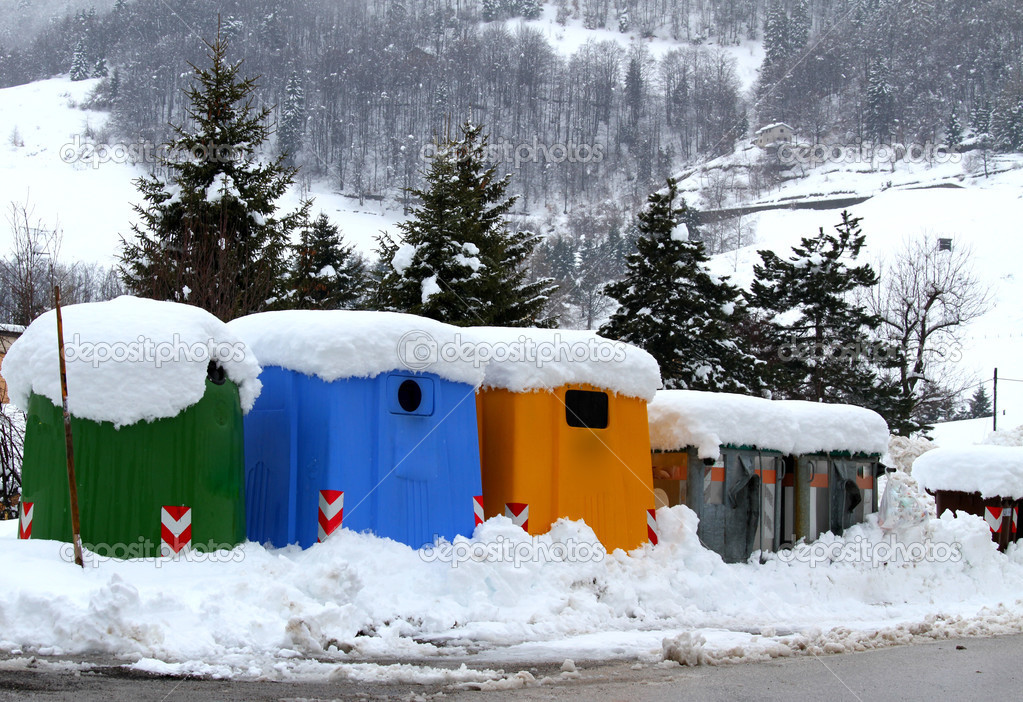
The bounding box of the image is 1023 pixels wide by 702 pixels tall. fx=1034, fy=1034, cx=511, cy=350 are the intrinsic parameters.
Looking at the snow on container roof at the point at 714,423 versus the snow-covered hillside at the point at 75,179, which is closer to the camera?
the snow on container roof at the point at 714,423

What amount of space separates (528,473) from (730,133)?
18763 centimetres

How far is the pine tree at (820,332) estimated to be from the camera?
35.6 m

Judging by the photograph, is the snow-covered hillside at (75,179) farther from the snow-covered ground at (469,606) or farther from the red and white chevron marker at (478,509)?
the red and white chevron marker at (478,509)

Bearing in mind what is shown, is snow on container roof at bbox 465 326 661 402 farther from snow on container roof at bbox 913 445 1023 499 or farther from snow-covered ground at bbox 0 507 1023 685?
snow on container roof at bbox 913 445 1023 499

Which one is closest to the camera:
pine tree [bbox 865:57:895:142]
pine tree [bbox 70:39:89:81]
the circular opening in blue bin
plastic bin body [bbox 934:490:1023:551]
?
the circular opening in blue bin

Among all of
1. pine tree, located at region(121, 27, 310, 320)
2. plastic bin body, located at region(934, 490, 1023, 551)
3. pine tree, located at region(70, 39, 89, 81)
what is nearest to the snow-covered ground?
plastic bin body, located at region(934, 490, 1023, 551)

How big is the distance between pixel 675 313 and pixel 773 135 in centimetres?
15214

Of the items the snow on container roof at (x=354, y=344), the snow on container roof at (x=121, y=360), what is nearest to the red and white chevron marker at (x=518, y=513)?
the snow on container roof at (x=354, y=344)

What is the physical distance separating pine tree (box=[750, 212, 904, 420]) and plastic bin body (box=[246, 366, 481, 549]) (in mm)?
25823

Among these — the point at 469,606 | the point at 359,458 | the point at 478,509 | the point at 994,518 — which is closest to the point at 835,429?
the point at 994,518

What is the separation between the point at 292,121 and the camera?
151 metres

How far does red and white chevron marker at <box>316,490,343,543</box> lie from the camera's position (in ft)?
28.2

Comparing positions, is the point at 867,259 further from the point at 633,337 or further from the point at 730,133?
the point at 730,133

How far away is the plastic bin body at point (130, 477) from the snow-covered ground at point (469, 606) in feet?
1.02
